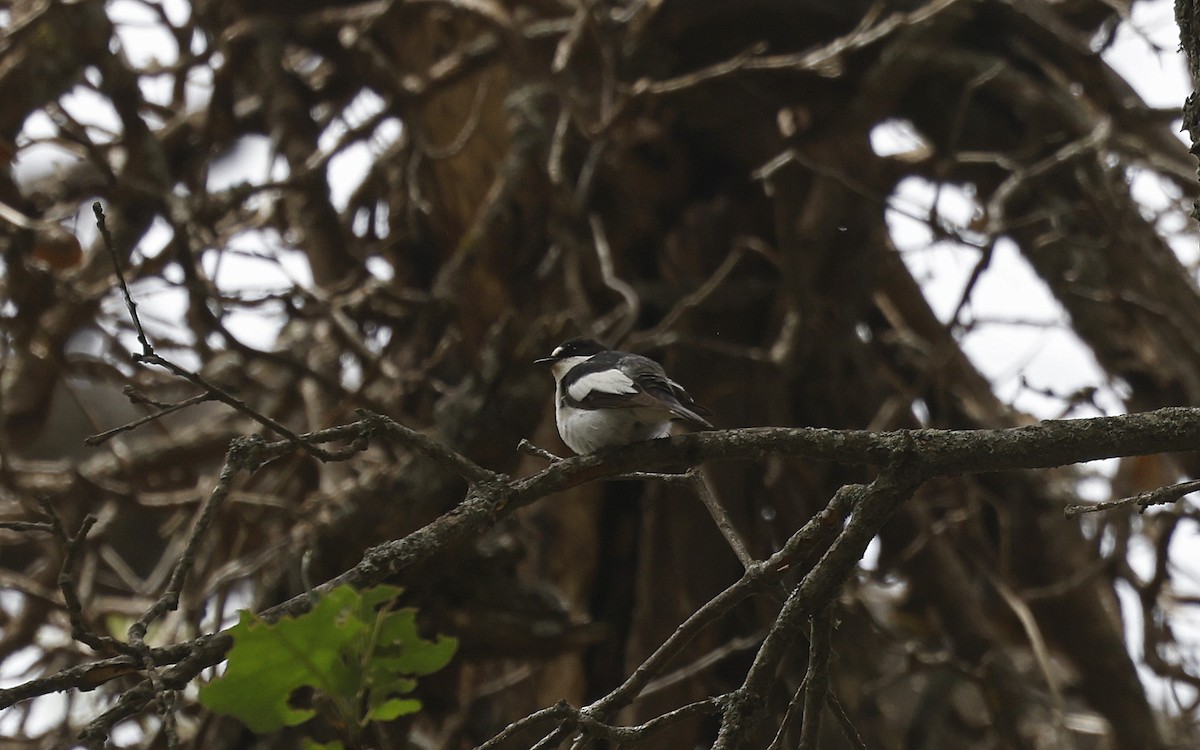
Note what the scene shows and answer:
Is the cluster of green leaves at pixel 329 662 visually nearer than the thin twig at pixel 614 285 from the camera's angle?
Yes

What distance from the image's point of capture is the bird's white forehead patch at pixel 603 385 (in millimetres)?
2598

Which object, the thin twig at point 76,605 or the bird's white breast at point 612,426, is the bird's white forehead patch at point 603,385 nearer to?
the bird's white breast at point 612,426

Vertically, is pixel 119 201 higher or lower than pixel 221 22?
lower

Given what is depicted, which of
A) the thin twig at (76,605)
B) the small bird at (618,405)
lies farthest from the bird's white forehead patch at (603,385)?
the thin twig at (76,605)

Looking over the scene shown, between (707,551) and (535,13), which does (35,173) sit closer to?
(535,13)

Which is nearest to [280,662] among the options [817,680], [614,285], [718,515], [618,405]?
[817,680]

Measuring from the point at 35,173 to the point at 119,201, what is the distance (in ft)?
11.2

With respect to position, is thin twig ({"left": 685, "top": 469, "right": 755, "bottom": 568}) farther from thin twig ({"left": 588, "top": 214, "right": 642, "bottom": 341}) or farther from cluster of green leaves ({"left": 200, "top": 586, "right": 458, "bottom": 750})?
thin twig ({"left": 588, "top": 214, "right": 642, "bottom": 341})

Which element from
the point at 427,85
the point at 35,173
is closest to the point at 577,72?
the point at 427,85

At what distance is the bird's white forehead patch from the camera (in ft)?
8.52

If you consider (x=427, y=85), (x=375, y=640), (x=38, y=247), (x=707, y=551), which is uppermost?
(x=427, y=85)

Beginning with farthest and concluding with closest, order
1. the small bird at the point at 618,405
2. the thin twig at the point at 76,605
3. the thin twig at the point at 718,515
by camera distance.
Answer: the small bird at the point at 618,405
the thin twig at the point at 718,515
the thin twig at the point at 76,605

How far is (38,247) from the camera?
14.3 feet

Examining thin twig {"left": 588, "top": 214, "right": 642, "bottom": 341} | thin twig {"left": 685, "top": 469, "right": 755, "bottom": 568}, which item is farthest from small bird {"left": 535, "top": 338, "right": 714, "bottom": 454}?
thin twig {"left": 588, "top": 214, "right": 642, "bottom": 341}
